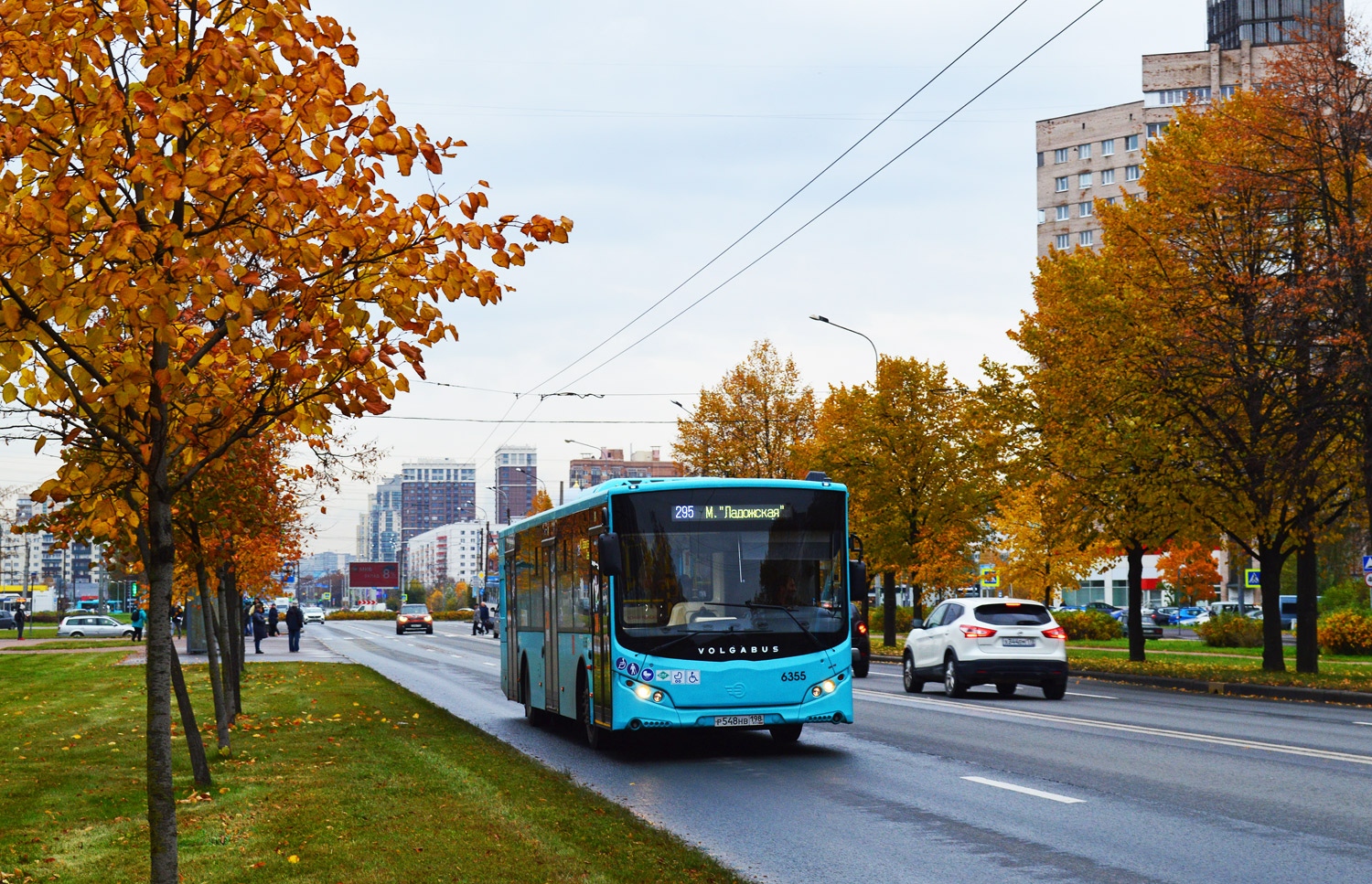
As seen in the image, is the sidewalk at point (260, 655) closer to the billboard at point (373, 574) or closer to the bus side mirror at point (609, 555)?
the bus side mirror at point (609, 555)

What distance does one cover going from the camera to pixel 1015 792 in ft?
38.6

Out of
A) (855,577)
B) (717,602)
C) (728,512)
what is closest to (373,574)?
(728,512)

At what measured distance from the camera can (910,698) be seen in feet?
78.0

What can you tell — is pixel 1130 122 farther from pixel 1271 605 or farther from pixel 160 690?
pixel 160 690

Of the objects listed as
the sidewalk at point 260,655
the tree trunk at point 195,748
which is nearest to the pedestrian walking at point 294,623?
the sidewalk at point 260,655

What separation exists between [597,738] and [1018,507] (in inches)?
1447

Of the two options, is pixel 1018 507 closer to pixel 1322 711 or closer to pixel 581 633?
pixel 1322 711

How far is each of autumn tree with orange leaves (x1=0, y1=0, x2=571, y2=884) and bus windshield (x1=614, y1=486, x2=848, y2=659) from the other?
821cm

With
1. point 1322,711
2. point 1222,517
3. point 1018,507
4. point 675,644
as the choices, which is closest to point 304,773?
point 675,644

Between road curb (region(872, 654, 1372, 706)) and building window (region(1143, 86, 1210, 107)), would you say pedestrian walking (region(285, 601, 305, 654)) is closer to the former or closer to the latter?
road curb (region(872, 654, 1372, 706))

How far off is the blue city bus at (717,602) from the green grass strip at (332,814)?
5.55 feet

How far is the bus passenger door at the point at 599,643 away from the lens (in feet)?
48.9

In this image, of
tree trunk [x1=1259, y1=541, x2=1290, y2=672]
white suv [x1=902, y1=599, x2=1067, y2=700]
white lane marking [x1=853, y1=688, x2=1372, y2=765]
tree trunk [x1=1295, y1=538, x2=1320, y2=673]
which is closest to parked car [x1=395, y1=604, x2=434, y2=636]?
tree trunk [x1=1259, y1=541, x2=1290, y2=672]

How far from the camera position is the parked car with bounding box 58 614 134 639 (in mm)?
73562
